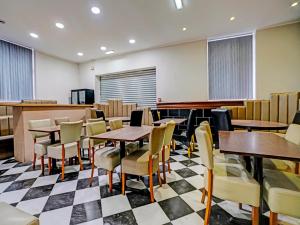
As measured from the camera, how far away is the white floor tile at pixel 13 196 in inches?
79.4

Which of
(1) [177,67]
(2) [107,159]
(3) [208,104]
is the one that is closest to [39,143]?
(2) [107,159]

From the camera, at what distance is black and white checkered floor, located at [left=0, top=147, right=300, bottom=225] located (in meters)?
1.65

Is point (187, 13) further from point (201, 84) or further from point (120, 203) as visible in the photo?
point (120, 203)

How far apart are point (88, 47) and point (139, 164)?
5.44m

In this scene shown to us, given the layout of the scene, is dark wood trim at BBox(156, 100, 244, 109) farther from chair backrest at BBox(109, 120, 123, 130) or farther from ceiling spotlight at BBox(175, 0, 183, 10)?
chair backrest at BBox(109, 120, 123, 130)

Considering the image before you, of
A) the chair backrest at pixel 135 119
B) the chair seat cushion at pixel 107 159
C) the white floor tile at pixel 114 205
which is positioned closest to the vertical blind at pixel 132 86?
the chair backrest at pixel 135 119

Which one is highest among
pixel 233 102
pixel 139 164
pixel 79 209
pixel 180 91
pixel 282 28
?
pixel 282 28

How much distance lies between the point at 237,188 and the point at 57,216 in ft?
5.90

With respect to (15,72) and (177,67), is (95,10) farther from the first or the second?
(15,72)

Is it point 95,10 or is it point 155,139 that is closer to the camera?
point 155,139

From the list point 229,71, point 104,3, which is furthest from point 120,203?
point 229,71

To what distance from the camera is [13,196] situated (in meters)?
2.10

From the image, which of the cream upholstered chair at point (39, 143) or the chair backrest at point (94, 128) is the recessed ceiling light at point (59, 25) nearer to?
the cream upholstered chair at point (39, 143)

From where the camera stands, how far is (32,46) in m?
5.77
